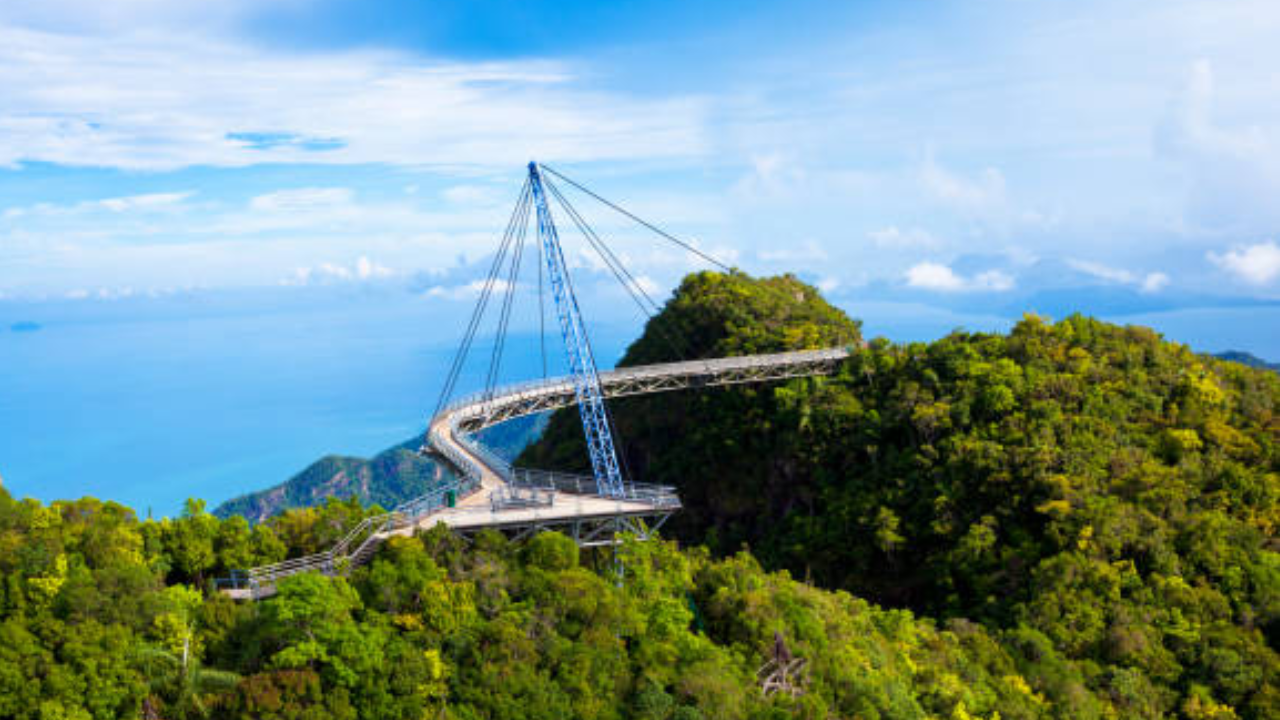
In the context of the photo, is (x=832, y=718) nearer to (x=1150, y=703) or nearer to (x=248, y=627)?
(x=1150, y=703)

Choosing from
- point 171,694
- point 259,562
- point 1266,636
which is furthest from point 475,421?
point 1266,636

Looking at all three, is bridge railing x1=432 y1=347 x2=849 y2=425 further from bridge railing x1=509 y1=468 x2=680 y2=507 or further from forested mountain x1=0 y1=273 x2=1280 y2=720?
bridge railing x1=509 y1=468 x2=680 y2=507

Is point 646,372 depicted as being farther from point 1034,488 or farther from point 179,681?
point 179,681

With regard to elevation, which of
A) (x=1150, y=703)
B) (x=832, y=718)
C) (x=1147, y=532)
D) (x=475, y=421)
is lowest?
(x=1150, y=703)

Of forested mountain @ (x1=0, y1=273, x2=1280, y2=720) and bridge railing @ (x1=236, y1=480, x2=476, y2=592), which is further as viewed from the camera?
bridge railing @ (x1=236, y1=480, x2=476, y2=592)

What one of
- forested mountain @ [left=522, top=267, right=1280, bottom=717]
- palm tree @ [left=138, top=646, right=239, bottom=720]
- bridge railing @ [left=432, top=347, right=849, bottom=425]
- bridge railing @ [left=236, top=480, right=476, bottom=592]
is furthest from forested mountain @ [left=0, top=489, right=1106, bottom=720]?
bridge railing @ [left=432, top=347, right=849, bottom=425]

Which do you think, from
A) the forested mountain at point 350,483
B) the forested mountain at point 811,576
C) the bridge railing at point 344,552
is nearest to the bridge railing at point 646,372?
the forested mountain at point 811,576
